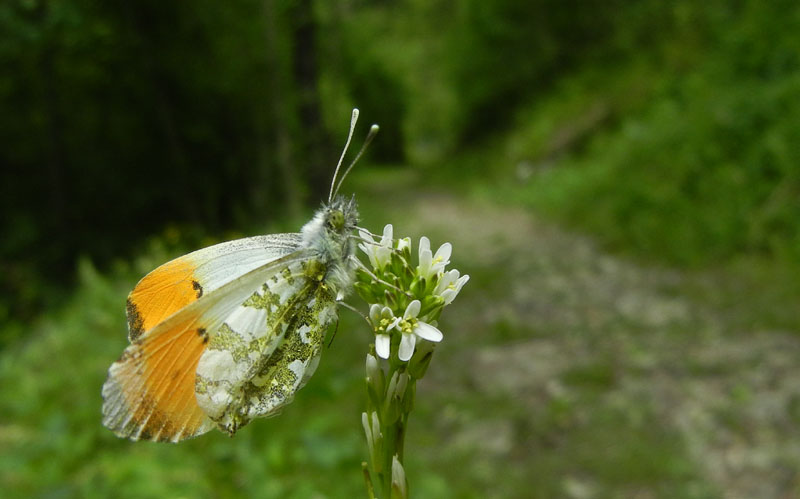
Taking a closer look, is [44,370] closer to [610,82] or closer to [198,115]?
[198,115]

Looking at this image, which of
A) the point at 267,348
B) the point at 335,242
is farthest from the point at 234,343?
the point at 335,242

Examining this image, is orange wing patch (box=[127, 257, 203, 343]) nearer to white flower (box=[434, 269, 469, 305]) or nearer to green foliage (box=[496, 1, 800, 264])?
white flower (box=[434, 269, 469, 305])

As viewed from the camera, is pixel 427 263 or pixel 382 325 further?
pixel 427 263

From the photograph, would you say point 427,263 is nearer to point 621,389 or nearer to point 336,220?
point 336,220

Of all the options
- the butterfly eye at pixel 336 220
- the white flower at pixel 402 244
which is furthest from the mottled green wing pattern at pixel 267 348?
the white flower at pixel 402 244

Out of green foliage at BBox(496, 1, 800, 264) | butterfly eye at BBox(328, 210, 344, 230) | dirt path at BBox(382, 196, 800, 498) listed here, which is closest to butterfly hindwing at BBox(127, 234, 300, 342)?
butterfly eye at BBox(328, 210, 344, 230)

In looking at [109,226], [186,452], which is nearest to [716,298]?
[186,452]
